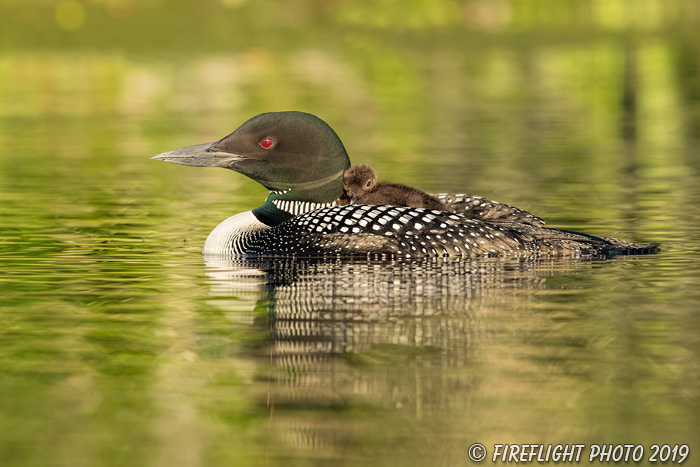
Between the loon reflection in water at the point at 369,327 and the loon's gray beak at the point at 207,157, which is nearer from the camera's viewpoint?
the loon reflection in water at the point at 369,327

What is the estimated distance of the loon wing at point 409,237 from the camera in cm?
707

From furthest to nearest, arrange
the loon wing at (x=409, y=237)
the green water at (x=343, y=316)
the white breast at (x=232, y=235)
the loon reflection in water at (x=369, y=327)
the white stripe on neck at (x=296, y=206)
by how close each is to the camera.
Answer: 1. the white stripe on neck at (x=296, y=206)
2. the white breast at (x=232, y=235)
3. the loon wing at (x=409, y=237)
4. the loon reflection in water at (x=369, y=327)
5. the green water at (x=343, y=316)

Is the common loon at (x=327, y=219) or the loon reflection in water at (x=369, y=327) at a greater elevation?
the common loon at (x=327, y=219)

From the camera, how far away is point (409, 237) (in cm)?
708

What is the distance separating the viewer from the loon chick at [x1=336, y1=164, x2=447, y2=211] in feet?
24.8

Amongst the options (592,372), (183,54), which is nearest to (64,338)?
(592,372)

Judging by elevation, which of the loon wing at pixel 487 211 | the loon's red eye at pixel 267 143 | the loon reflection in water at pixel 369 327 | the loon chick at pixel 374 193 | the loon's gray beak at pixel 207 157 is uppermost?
the loon's red eye at pixel 267 143


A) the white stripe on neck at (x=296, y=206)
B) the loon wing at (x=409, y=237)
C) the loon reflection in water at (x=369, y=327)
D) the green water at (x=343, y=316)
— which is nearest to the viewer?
the green water at (x=343, y=316)

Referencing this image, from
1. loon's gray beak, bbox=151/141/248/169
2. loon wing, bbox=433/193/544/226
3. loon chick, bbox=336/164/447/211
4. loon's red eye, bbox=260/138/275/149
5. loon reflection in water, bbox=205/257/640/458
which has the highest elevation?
loon's red eye, bbox=260/138/275/149

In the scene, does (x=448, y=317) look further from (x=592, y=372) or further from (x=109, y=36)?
(x=109, y=36)

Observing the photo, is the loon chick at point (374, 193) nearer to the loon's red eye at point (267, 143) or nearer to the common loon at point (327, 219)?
the common loon at point (327, 219)

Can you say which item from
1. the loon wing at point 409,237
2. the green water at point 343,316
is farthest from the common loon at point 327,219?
the green water at point 343,316

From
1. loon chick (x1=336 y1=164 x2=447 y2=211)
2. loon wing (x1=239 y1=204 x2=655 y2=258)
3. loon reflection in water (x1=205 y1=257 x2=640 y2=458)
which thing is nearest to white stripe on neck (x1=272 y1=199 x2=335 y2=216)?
loon chick (x1=336 y1=164 x2=447 y2=211)

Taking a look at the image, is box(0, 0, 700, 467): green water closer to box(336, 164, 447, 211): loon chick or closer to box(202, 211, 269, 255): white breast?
box(202, 211, 269, 255): white breast
